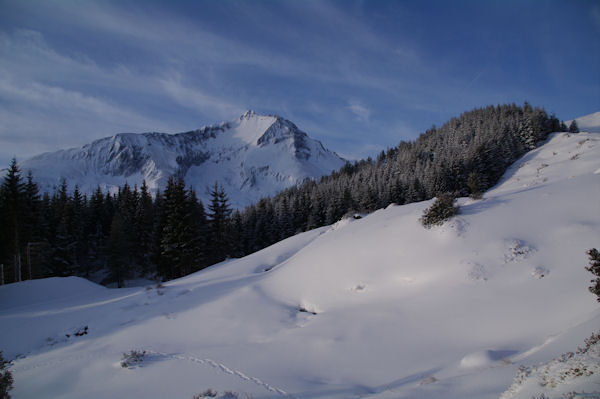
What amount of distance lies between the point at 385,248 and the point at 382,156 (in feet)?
395

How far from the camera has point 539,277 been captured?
26.0 feet

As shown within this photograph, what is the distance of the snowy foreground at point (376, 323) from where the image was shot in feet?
19.1

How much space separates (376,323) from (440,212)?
5.50 m

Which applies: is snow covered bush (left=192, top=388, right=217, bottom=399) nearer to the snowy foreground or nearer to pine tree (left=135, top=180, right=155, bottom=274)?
the snowy foreground

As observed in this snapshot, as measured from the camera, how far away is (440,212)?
36.7ft

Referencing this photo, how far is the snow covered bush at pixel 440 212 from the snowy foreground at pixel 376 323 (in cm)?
33

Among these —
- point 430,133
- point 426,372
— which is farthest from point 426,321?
point 430,133

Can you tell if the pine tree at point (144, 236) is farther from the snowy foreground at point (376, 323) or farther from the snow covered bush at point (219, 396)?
the snow covered bush at point (219, 396)

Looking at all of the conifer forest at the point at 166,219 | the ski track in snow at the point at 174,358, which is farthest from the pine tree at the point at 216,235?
the ski track in snow at the point at 174,358

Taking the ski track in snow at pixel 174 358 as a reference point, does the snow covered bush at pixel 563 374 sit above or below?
above

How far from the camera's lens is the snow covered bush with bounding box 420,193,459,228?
11.1 metres

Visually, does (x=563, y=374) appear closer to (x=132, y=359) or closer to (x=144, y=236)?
(x=132, y=359)

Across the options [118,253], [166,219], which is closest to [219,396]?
[166,219]

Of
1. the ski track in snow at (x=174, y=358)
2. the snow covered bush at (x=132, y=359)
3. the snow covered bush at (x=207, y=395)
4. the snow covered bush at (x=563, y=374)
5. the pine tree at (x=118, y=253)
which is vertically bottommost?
the ski track in snow at (x=174, y=358)
